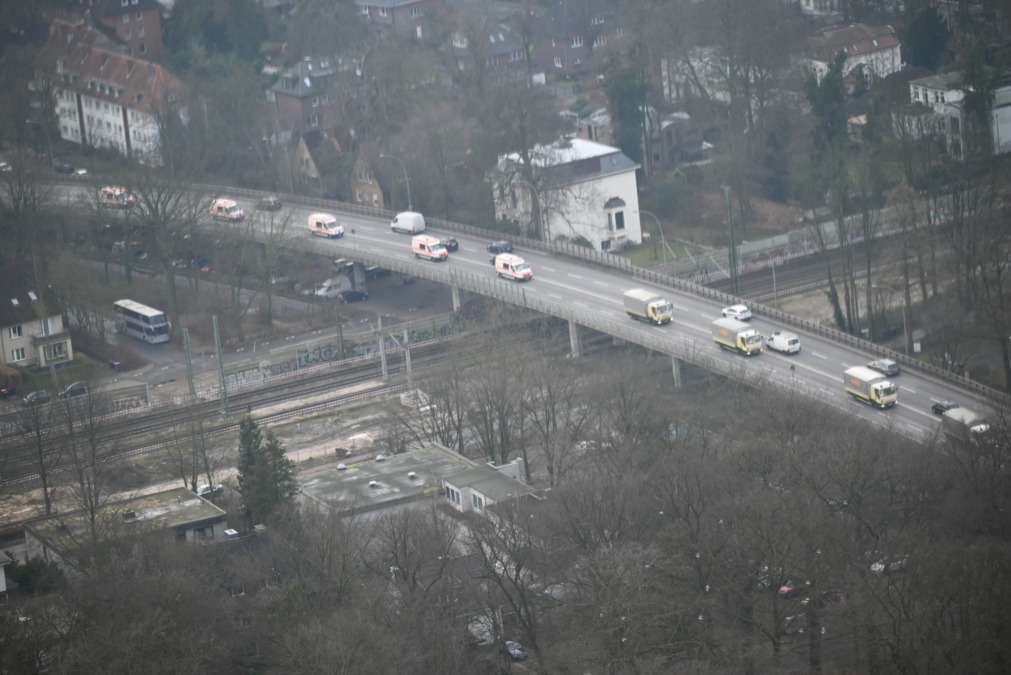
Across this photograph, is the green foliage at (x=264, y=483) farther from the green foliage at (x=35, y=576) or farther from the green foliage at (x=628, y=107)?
the green foliage at (x=628, y=107)

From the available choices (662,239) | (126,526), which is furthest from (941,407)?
(126,526)

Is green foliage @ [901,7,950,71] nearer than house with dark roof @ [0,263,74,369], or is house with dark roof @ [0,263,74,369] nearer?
house with dark roof @ [0,263,74,369]

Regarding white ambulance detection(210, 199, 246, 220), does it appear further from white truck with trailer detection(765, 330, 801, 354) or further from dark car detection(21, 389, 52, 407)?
white truck with trailer detection(765, 330, 801, 354)

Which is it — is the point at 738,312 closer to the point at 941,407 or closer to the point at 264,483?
the point at 941,407

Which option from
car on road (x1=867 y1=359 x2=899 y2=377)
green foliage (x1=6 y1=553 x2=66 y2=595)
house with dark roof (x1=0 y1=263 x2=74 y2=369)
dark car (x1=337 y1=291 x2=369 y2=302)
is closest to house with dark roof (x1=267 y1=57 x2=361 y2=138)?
dark car (x1=337 y1=291 x2=369 y2=302)

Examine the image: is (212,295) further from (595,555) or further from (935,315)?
(595,555)

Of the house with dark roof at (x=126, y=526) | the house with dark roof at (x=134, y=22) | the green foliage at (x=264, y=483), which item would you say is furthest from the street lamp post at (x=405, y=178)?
the green foliage at (x=264, y=483)
